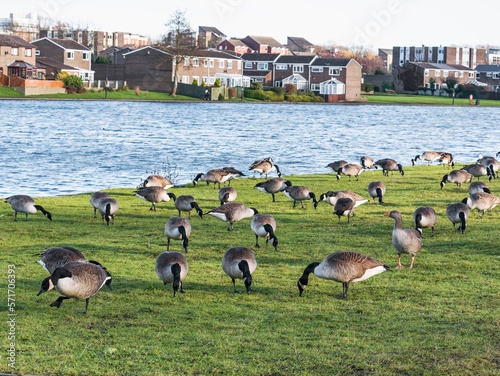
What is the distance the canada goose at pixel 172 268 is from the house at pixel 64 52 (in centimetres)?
12552

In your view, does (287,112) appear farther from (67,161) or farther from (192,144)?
(67,161)

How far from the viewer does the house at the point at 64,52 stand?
5236 inches

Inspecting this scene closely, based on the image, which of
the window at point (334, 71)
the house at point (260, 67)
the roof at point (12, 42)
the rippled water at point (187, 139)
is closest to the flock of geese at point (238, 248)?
the rippled water at point (187, 139)

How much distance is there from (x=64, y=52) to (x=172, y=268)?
12993 cm

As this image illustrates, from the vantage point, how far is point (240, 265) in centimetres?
1278

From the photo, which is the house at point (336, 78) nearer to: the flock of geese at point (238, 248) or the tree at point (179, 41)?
the tree at point (179, 41)

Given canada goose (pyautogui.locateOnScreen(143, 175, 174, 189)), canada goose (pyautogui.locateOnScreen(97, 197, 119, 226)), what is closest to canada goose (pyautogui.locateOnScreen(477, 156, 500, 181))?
canada goose (pyautogui.locateOnScreen(143, 175, 174, 189))

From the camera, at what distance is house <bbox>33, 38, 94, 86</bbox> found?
13300cm

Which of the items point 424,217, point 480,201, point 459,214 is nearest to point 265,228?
point 424,217

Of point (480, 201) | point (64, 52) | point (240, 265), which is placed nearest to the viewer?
point (240, 265)

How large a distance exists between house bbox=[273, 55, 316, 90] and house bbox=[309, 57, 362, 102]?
4.52 ft

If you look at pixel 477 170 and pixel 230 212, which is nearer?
pixel 230 212

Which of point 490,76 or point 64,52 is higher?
point 490,76

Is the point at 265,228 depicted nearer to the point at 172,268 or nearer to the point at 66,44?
the point at 172,268
